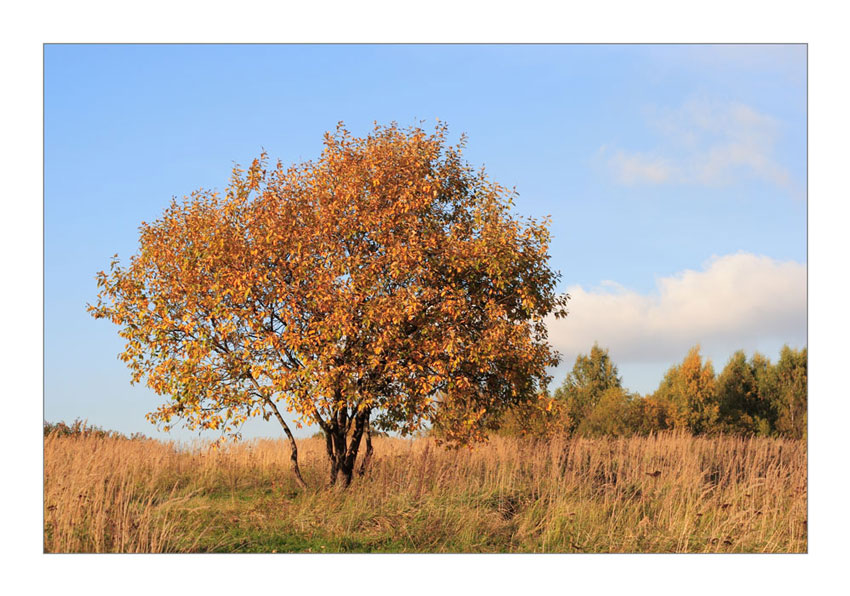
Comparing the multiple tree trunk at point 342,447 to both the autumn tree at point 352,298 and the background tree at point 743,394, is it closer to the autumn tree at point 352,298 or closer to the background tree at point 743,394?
the autumn tree at point 352,298

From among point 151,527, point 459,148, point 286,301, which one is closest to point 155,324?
point 286,301

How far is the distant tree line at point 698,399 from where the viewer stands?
32.6 meters

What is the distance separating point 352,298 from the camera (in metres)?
11.8

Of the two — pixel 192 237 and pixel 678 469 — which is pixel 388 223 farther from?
pixel 678 469

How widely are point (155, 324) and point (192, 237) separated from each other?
1.63 meters

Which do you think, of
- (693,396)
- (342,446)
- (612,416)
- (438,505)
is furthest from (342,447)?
(693,396)

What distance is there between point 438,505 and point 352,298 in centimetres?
349

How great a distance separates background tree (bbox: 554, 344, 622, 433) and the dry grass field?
18.7 meters

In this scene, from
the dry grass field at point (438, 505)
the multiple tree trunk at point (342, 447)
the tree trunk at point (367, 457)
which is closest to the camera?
the dry grass field at point (438, 505)

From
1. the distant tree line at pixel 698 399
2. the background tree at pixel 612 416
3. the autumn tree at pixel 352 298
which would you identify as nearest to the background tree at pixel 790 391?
the distant tree line at pixel 698 399

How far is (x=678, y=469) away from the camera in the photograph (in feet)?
43.8

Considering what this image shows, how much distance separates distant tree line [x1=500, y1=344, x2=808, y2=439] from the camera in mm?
32625

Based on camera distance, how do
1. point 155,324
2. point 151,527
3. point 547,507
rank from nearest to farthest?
point 151,527 → point 547,507 → point 155,324

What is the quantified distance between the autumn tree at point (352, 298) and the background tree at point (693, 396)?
948 inches
